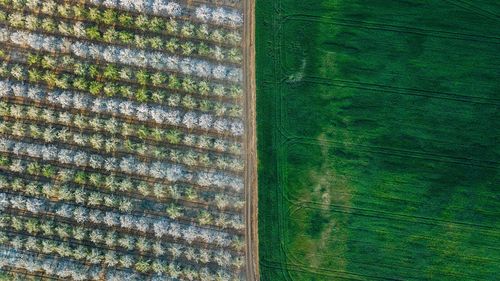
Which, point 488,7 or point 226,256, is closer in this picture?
point 226,256

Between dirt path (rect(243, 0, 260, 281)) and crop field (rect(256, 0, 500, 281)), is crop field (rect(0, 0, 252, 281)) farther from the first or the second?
crop field (rect(256, 0, 500, 281))

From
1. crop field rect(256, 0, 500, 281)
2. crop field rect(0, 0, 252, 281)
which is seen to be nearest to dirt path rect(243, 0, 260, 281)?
crop field rect(0, 0, 252, 281)

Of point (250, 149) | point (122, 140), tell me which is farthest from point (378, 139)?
point (122, 140)

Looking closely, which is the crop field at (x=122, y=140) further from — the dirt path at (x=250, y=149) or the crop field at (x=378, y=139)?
the crop field at (x=378, y=139)

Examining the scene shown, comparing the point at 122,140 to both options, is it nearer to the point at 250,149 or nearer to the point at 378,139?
the point at 250,149

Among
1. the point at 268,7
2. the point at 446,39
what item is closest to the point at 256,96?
the point at 268,7

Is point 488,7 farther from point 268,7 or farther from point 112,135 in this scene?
point 112,135
